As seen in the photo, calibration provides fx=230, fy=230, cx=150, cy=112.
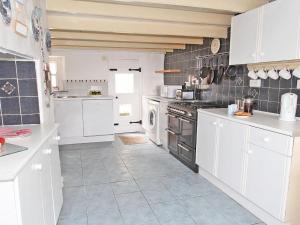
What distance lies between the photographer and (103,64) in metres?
5.20

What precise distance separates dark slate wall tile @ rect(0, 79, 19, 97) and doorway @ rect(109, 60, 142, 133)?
346 centimetres

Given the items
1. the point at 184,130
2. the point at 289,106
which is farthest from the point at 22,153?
the point at 184,130

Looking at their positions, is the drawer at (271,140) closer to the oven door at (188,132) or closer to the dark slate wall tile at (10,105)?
the oven door at (188,132)

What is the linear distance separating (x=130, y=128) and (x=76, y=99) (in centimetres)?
181

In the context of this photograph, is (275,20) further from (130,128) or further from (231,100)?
(130,128)

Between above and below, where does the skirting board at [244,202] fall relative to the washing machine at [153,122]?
below

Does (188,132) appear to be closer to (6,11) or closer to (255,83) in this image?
(255,83)

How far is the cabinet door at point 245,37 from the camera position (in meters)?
2.37

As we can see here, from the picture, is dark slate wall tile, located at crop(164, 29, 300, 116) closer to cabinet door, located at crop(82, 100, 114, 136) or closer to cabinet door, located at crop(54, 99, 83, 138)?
cabinet door, located at crop(82, 100, 114, 136)

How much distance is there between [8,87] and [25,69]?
0.66 ft

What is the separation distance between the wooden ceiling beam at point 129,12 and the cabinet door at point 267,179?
157cm

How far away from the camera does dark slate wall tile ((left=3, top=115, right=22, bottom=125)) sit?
1.93m

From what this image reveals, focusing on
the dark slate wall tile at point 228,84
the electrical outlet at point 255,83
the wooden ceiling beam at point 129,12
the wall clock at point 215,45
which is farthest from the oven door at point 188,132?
the wooden ceiling beam at point 129,12

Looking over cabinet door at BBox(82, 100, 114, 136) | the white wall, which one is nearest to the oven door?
cabinet door at BBox(82, 100, 114, 136)
